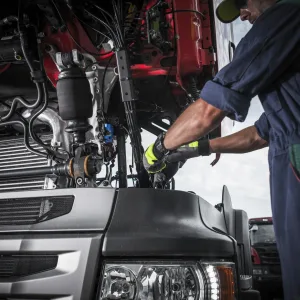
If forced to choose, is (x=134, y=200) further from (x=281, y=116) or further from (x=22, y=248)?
(x=281, y=116)

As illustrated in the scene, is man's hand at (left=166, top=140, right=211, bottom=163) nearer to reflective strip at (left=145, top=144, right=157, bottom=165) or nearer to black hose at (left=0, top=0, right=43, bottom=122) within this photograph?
reflective strip at (left=145, top=144, right=157, bottom=165)

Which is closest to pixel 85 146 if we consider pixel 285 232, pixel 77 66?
pixel 77 66

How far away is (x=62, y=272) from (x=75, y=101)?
1322 mm

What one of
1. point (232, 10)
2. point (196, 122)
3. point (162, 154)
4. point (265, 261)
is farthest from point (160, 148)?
point (265, 261)

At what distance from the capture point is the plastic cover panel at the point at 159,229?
1219 mm

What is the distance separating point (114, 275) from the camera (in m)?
1.22

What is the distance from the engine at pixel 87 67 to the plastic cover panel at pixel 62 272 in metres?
0.99

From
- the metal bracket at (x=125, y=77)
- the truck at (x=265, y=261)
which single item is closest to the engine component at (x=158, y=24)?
the metal bracket at (x=125, y=77)

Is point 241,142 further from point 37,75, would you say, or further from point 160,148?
point 37,75

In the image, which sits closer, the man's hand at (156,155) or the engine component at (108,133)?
the man's hand at (156,155)

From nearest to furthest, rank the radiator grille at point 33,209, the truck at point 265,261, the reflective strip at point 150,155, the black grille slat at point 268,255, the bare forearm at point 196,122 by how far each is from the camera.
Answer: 1. the radiator grille at point 33,209
2. the bare forearm at point 196,122
3. the reflective strip at point 150,155
4. the truck at point 265,261
5. the black grille slat at point 268,255

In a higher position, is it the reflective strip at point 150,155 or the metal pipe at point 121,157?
the metal pipe at point 121,157

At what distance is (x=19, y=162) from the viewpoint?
271 cm

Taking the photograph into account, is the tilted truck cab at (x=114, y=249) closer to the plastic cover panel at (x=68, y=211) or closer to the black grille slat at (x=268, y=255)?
the plastic cover panel at (x=68, y=211)
